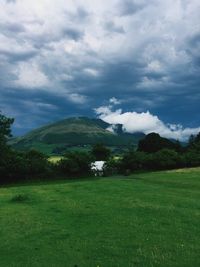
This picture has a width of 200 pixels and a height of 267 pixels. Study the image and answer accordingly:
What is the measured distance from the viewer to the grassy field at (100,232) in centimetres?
1936

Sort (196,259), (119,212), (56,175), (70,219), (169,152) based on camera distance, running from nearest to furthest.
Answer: (196,259), (70,219), (119,212), (56,175), (169,152)

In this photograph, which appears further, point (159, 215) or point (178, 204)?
point (178, 204)

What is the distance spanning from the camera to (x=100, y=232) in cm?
2530

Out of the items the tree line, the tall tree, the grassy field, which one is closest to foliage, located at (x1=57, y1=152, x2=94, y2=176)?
the tree line

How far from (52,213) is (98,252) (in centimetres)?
1295

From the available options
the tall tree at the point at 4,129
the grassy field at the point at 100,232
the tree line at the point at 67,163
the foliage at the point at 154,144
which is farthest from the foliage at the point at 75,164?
the foliage at the point at 154,144

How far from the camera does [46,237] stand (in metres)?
24.2

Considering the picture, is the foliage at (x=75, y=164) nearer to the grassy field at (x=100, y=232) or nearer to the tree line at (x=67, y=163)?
the tree line at (x=67, y=163)

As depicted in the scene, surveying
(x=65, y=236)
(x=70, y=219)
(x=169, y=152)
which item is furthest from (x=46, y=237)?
(x=169, y=152)

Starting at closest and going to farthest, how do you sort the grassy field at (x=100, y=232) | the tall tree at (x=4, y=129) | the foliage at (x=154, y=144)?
the grassy field at (x=100, y=232), the tall tree at (x=4, y=129), the foliage at (x=154, y=144)

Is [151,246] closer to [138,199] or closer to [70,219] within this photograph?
[70,219]

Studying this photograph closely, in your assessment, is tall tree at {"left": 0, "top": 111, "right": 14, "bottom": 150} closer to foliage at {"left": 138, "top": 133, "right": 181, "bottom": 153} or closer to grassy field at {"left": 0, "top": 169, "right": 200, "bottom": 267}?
grassy field at {"left": 0, "top": 169, "right": 200, "bottom": 267}

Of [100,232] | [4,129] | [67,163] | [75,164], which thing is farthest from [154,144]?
[100,232]

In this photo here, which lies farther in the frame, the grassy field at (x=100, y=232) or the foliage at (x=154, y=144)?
the foliage at (x=154, y=144)
